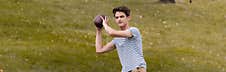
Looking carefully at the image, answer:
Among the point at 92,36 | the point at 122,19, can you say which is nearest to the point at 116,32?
the point at 122,19

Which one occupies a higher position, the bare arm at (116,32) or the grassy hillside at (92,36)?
the bare arm at (116,32)

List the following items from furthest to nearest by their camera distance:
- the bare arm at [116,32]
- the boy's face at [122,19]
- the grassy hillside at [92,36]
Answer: the grassy hillside at [92,36], the boy's face at [122,19], the bare arm at [116,32]

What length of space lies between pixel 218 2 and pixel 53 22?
1835 cm

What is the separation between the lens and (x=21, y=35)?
23.4 meters

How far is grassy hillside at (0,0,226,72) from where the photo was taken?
64.3ft

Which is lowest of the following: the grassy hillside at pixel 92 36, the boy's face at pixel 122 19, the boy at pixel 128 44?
the grassy hillside at pixel 92 36

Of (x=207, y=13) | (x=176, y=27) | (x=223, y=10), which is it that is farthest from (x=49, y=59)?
(x=223, y=10)

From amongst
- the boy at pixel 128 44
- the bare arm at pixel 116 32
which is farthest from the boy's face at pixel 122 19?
the bare arm at pixel 116 32

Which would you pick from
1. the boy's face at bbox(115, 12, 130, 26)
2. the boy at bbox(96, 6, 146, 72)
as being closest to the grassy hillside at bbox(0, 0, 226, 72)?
the boy at bbox(96, 6, 146, 72)

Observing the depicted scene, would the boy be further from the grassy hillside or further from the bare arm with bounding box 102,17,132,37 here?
the grassy hillside

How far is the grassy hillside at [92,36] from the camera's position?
64.3ft

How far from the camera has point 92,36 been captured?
81.2 feet

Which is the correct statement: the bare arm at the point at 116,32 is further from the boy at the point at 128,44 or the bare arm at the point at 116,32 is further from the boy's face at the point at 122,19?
the boy's face at the point at 122,19

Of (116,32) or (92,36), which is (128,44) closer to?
(116,32)
